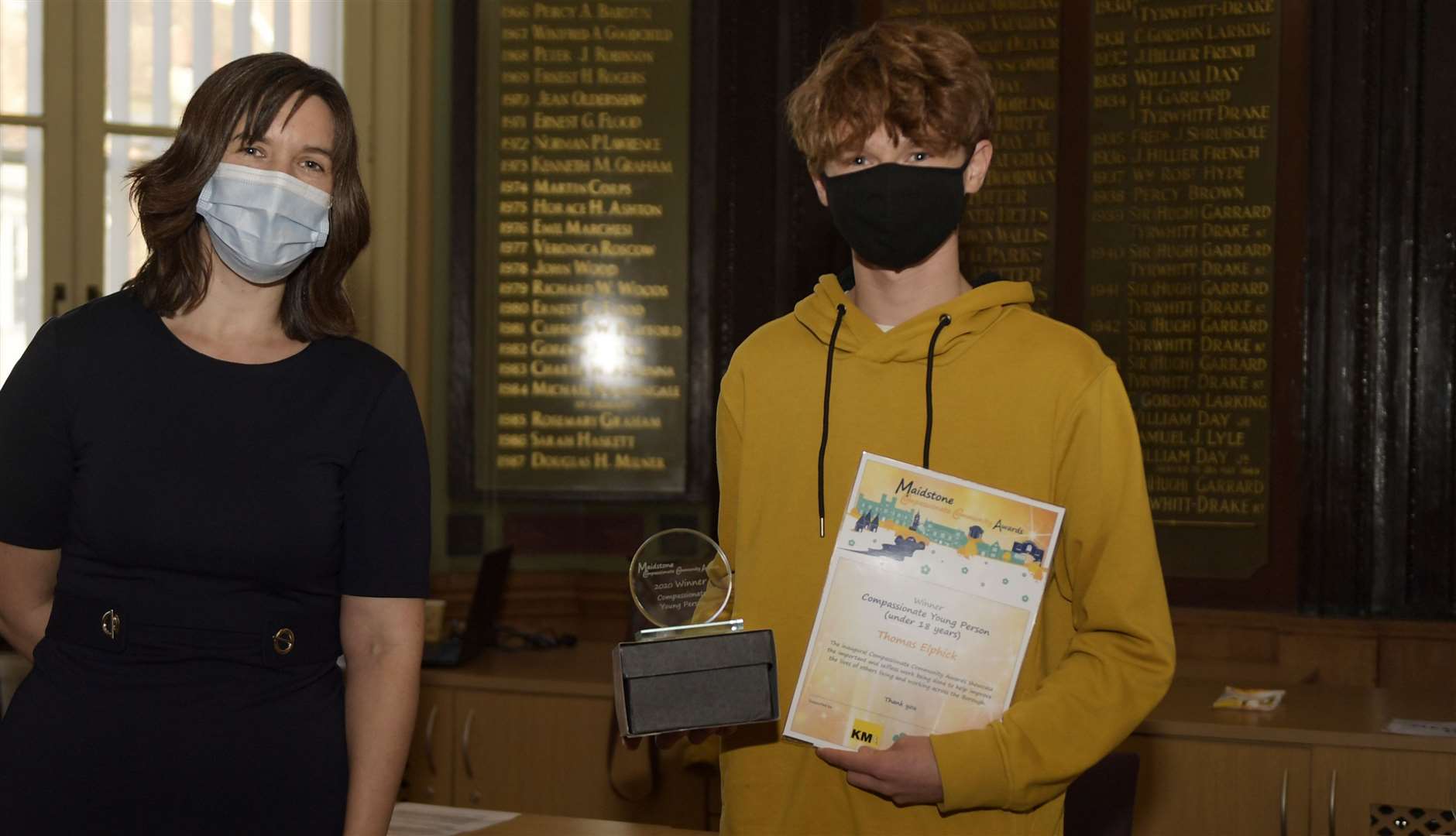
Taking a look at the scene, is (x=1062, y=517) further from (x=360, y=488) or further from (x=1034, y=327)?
(x=360, y=488)

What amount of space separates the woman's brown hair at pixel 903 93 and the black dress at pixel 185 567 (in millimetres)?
577

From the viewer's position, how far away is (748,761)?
1519mm

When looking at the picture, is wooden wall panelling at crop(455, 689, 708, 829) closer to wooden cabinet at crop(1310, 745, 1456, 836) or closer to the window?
wooden cabinet at crop(1310, 745, 1456, 836)

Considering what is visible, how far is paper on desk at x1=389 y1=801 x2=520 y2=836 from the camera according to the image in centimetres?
216

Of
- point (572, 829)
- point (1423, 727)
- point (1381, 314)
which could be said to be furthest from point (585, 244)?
point (1423, 727)

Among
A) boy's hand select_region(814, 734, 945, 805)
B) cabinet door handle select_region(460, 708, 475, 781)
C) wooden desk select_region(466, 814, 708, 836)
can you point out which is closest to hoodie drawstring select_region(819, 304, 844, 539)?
boy's hand select_region(814, 734, 945, 805)

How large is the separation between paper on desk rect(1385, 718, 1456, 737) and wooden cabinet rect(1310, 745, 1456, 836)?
0.08 meters

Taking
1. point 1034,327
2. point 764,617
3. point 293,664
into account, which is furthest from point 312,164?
point 1034,327

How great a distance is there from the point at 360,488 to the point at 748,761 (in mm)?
508

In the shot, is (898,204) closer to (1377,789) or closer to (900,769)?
(900,769)

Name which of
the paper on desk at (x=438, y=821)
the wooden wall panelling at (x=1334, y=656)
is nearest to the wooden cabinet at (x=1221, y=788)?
the wooden wall panelling at (x=1334, y=656)

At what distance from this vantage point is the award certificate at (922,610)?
1.40 metres

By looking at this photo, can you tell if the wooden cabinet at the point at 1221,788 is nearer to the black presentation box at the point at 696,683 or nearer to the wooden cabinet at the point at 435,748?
the wooden cabinet at the point at 435,748

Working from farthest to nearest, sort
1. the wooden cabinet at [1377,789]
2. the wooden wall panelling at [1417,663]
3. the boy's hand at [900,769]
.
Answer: the wooden wall panelling at [1417,663] < the wooden cabinet at [1377,789] < the boy's hand at [900,769]
